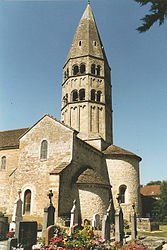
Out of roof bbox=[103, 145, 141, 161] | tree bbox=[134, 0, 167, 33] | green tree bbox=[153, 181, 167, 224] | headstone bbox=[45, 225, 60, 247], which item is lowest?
green tree bbox=[153, 181, 167, 224]

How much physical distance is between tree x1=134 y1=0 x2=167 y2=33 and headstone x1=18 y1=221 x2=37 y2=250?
7.91 metres

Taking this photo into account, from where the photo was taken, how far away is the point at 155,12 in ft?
20.0

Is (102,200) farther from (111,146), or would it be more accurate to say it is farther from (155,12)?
(155,12)

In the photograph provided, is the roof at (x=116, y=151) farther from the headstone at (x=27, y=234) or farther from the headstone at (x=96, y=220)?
the headstone at (x=27, y=234)

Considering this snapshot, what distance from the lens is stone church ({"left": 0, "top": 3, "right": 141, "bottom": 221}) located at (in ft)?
60.8

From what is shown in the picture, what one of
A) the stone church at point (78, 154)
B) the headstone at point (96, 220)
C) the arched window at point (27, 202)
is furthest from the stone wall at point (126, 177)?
the arched window at point (27, 202)

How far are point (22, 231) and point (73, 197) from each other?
33.5ft

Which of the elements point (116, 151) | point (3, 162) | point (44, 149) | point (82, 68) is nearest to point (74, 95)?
point (82, 68)

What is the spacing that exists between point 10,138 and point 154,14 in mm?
24528

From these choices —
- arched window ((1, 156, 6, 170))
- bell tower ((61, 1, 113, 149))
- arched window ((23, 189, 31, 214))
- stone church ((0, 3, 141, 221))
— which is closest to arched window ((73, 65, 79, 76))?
bell tower ((61, 1, 113, 149))

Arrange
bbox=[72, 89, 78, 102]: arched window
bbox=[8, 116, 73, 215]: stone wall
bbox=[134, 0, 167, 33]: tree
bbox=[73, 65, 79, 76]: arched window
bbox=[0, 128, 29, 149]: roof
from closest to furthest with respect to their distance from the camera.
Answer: bbox=[134, 0, 167, 33]: tree → bbox=[8, 116, 73, 215]: stone wall → bbox=[0, 128, 29, 149]: roof → bbox=[72, 89, 78, 102]: arched window → bbox=[73, 65, 79, 76]: arched window

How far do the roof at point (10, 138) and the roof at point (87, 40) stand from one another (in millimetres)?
11924

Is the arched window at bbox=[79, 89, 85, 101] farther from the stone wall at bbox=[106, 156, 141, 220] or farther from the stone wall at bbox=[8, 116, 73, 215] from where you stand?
the stone wall at bbox=[106, 156, 141, 220]

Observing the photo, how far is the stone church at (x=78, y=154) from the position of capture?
60.8 ft
